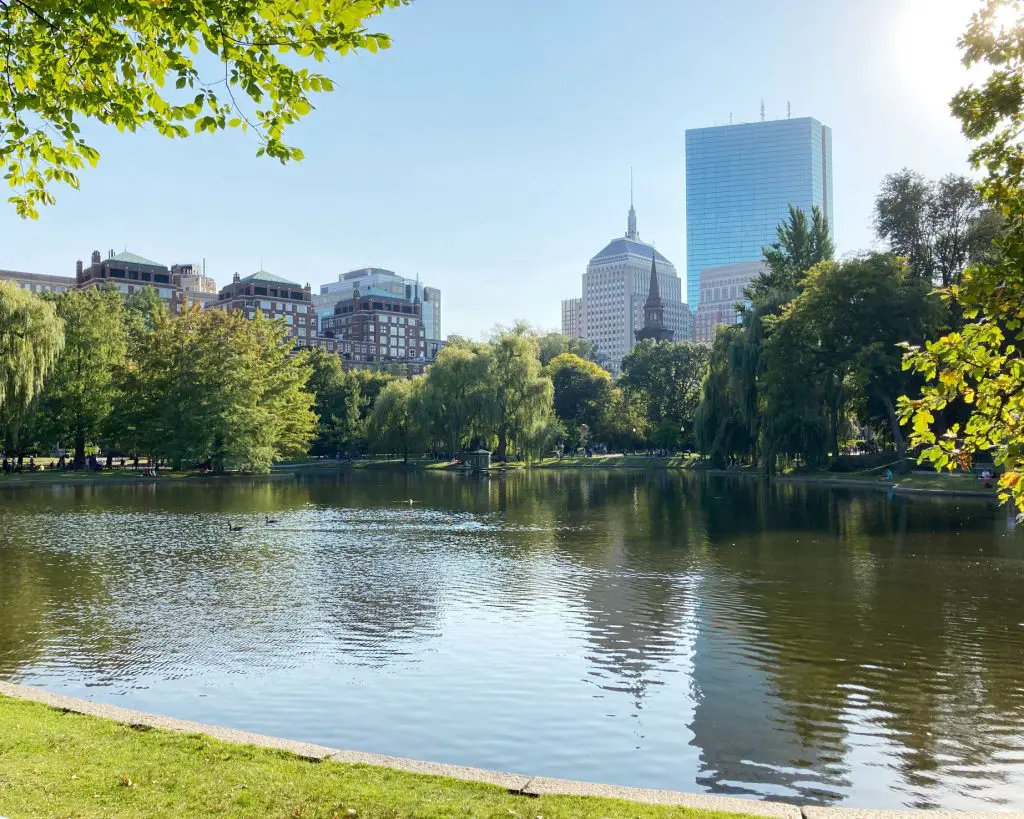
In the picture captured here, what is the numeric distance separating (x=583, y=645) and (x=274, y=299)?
553 ft

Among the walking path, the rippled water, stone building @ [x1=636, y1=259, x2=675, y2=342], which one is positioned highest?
stone building @ [x1=636, y1=259, x2=675, y2=342]

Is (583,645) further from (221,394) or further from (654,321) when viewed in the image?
(654,321)

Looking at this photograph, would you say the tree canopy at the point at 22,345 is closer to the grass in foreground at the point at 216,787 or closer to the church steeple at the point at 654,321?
the grass in foreground at the point at 216,787

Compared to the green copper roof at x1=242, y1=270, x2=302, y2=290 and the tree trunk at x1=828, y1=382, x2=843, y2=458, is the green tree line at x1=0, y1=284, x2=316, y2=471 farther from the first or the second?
the green copper roof at x1=242, y1=270, x2=302, y2=290

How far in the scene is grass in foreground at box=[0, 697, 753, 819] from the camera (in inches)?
250

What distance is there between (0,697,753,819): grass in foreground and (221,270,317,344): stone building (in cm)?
16345

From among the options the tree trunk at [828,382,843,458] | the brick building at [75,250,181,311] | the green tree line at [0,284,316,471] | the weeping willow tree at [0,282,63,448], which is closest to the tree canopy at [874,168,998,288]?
the tree trunk at [828,382,843,458]

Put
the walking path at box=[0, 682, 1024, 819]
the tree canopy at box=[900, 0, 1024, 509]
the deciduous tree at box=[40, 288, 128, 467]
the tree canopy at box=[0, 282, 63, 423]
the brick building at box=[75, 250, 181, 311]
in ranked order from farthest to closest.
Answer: the brick building at box=[75, 250, 181, 311] → the deciduous tree at box=[40, 288, 128, 467] → the tree canopy at box=[0, 282, 63, 423] → the walking path at box=[0, 682, 1024, 819] → the tree canopy at box=[900, 0, 1024, 509]

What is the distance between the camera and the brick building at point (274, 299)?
556 ft

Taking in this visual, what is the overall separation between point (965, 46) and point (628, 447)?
4136 inches

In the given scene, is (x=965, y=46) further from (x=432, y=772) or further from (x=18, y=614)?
(x=18, y=614)

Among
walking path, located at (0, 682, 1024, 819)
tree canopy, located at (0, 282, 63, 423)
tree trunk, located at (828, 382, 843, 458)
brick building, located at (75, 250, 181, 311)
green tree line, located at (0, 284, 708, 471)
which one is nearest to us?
walking path, located at (0, 682, 1024, 819)

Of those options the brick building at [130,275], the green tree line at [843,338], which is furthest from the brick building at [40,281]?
the green tree line at [843,338]

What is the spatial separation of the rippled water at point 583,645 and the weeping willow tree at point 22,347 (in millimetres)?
26442
